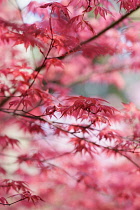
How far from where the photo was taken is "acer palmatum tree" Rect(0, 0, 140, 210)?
6.32 feet

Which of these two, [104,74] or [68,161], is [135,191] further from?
[104,74]

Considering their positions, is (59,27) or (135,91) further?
(135,91)

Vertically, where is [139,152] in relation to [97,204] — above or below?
above

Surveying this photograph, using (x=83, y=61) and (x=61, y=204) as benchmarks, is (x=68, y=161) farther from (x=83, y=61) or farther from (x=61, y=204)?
(x=83, y=61)

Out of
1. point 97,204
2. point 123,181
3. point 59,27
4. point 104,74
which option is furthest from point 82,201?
point 59,27

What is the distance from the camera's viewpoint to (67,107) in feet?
6.04

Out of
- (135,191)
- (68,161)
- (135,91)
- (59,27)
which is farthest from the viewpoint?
(135,91)

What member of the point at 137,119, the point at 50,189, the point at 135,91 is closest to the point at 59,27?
the point at 137,119

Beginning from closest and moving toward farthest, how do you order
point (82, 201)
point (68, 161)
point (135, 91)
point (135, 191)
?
point (135, 191) → point (68, 161) → point (82, 201) → point (135, 91)

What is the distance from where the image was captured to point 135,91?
34.6ft

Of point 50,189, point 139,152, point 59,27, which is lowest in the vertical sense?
point 50,189

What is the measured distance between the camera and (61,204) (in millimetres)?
4410

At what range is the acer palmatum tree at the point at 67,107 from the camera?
6.32 ft

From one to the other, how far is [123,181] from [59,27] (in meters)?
2.12
